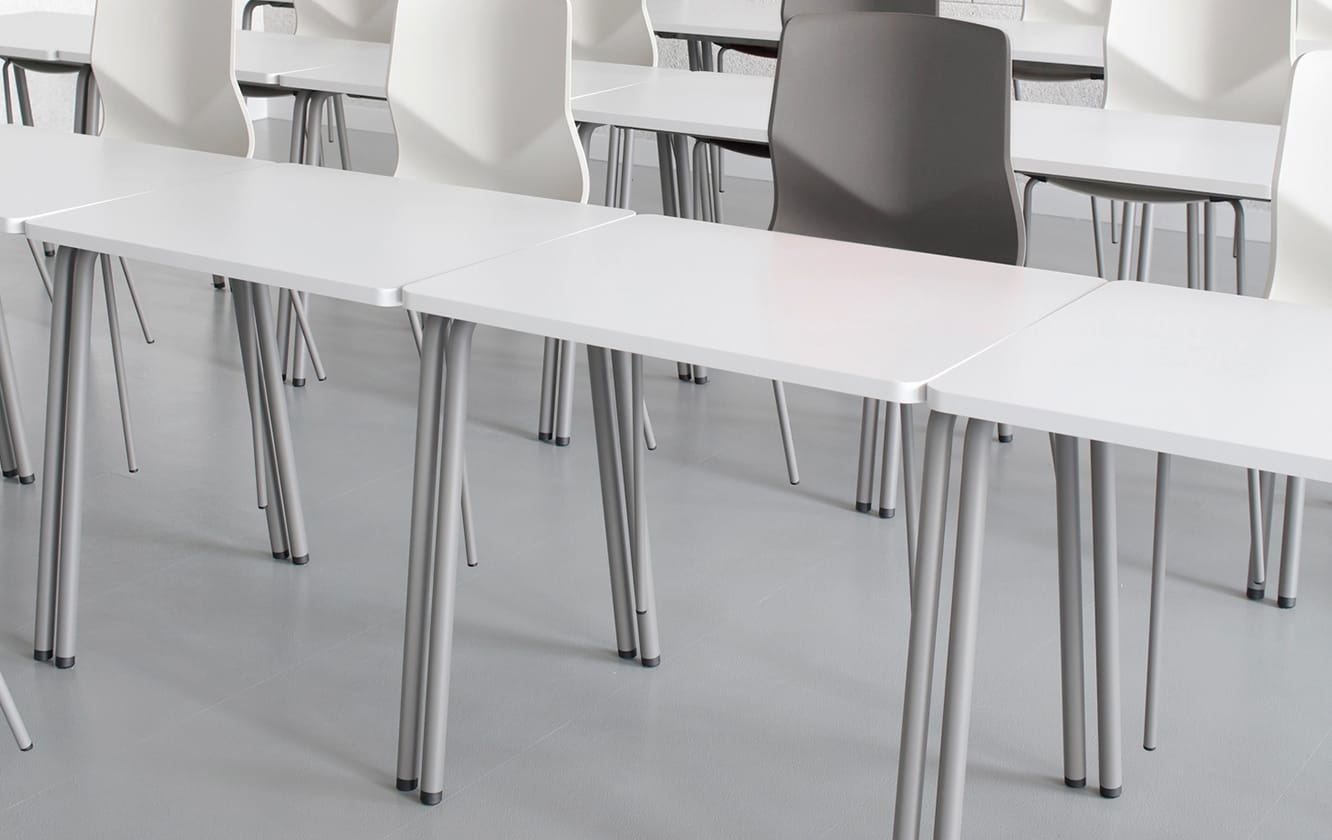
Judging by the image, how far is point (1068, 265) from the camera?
502cm

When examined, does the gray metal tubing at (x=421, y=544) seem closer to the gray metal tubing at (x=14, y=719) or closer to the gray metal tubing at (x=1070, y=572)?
the gray metal tubing at (x=14, y=719)

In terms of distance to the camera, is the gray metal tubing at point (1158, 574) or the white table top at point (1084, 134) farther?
the white table top at point (1084, 134)

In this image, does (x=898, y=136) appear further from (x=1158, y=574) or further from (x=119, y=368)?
(x=119, y=368)

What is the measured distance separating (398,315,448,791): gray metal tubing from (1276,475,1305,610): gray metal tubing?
4.98 ft

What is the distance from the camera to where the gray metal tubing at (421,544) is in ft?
6.36

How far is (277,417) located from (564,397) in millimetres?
906

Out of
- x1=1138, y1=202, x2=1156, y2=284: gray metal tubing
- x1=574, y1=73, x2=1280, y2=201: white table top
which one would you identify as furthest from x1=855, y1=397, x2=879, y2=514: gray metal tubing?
x1=1138, y1=202, x2=1156, y2=284: gray metal tubing

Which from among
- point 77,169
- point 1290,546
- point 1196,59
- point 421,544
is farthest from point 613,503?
point 1196,59

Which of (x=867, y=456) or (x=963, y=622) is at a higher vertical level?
(x=963, y=622)

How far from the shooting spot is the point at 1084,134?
2943 mm

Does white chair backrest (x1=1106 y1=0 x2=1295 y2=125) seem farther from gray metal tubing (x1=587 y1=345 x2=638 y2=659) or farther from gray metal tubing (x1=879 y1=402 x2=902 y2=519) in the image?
gray metal tubing (x1=587 y1=345 x2=638 y2=659)

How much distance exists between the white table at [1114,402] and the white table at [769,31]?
203cm

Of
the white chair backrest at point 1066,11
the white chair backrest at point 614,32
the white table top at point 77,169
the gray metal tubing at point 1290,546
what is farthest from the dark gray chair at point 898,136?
the white chair backrest at point 1066,11

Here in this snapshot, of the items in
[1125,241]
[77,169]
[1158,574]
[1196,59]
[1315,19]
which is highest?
[1315,19]
